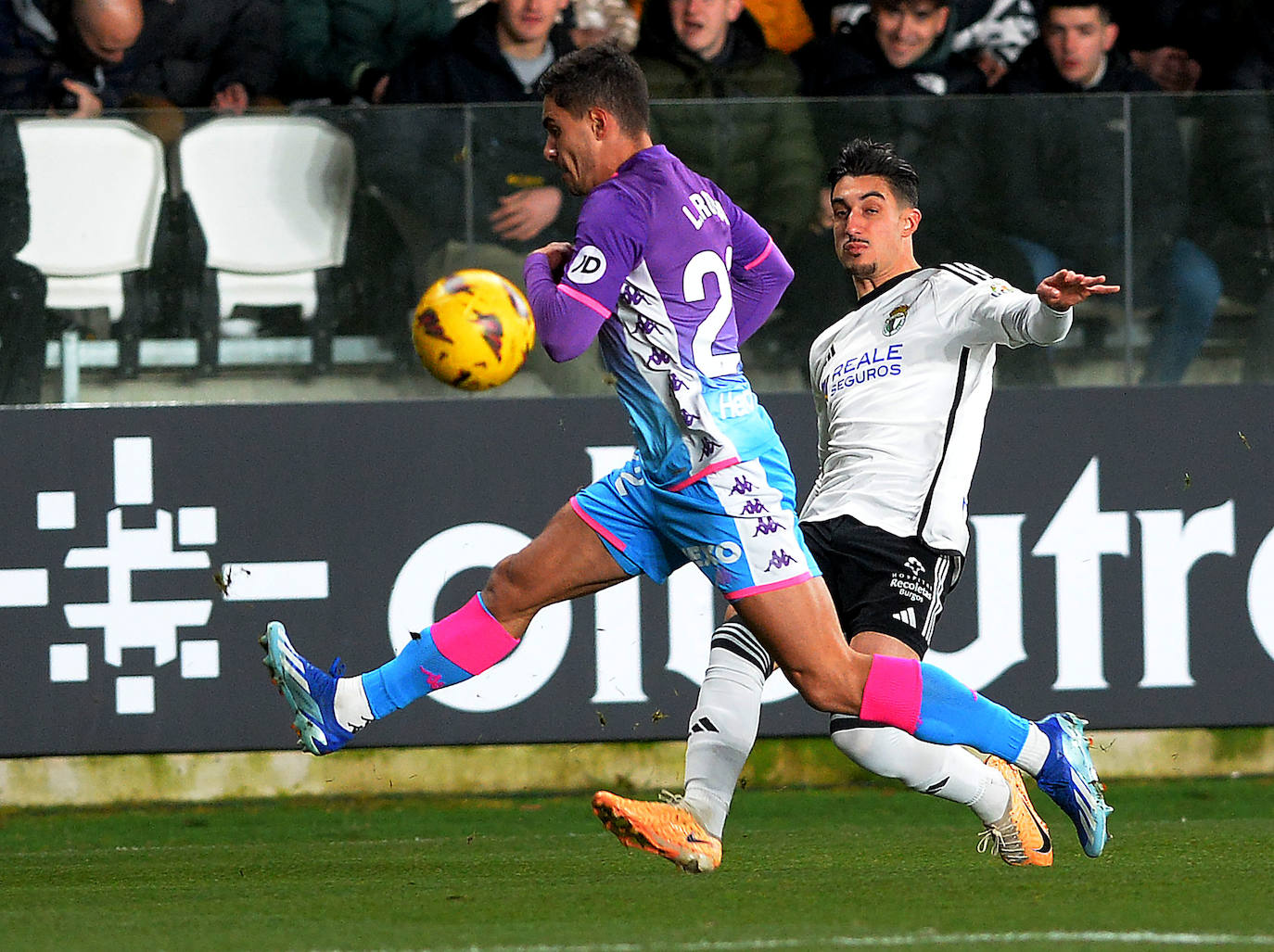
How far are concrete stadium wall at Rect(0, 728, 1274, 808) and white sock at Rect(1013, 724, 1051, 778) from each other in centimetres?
218

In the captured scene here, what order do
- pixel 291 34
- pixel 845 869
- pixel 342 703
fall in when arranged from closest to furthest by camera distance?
pixel 342 703
pixel 845 869
pixel 291 34

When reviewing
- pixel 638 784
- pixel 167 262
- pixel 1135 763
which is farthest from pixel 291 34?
pixel 1135 763

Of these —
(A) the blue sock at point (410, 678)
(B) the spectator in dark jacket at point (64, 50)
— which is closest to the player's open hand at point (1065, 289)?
(A) the blue sock at point (410, 678)

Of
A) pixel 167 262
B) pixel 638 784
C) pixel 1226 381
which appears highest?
pixel 167 262

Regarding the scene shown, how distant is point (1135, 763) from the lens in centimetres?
692

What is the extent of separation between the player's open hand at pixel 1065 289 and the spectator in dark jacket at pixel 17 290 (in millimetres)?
3702

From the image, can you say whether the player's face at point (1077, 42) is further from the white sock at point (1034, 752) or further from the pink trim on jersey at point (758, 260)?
the white sock at point (1034, 752)

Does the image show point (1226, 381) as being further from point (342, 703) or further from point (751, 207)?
point (342, 703)

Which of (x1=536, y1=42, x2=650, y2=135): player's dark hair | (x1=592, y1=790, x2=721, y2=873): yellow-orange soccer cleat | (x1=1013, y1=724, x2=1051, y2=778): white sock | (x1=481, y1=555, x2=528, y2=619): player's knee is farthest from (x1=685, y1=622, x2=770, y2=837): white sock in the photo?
(x1=536, y1=42, x2=650, y2=135): player's dark hair

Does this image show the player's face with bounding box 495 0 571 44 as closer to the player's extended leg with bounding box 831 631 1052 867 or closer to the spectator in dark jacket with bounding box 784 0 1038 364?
the spectator in dark jacket with bounding box 784 0 1038 364

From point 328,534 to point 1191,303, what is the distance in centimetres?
318

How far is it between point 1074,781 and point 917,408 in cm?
100

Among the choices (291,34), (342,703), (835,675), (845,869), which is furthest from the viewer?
(291,34)

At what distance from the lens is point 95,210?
669 centimetres
